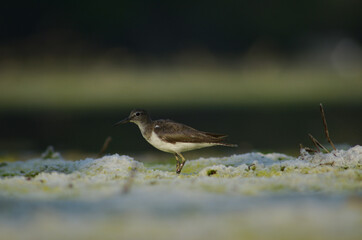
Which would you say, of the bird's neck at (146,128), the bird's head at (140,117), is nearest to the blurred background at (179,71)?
the bird's head at (140,117)

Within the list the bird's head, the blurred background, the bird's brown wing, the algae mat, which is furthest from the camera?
the blurred background

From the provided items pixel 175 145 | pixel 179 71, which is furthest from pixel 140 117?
pixel 179 71

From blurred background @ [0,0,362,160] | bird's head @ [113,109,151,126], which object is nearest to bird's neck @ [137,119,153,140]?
bird's head @ [113,109,151,126]

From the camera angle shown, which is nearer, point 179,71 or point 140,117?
point 140,117

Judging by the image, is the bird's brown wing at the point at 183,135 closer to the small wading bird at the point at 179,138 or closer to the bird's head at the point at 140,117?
the small wading bird at the point at 179,138

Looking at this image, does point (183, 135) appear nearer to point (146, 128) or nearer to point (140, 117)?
point (146, 128)

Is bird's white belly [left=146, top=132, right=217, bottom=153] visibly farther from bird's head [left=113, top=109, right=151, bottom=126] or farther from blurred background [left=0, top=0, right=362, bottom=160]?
blurred background [left=0, top=0, right=362, bottom=160]

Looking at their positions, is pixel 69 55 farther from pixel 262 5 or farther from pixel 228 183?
pixel 228 183

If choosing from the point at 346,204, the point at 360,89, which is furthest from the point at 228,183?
the point at 360,89
